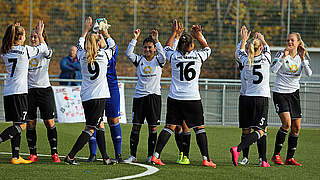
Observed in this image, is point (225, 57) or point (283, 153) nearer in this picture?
point (283, 153)

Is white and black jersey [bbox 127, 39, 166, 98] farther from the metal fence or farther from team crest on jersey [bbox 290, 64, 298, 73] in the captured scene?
the metal fence

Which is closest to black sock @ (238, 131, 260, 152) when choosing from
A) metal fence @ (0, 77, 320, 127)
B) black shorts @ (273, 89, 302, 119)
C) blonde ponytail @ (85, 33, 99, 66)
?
black shorts @ (273, 89, 302, 119)

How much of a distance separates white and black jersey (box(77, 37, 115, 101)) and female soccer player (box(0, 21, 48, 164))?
0.76 metres

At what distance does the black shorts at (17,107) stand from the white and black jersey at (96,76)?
0.91 metres

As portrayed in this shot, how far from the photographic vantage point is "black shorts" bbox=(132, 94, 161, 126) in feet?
31.5

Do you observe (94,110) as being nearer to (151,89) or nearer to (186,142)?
(151,89)

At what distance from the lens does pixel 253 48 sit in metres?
9.22

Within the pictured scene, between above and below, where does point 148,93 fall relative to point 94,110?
above

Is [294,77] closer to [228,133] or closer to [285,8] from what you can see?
[228,133]

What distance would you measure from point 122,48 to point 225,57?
3786mm

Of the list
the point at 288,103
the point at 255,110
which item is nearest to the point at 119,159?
the point at 255,110

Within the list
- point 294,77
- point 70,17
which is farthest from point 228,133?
point 70,17

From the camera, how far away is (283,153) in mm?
11250

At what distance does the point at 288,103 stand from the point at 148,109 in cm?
227
